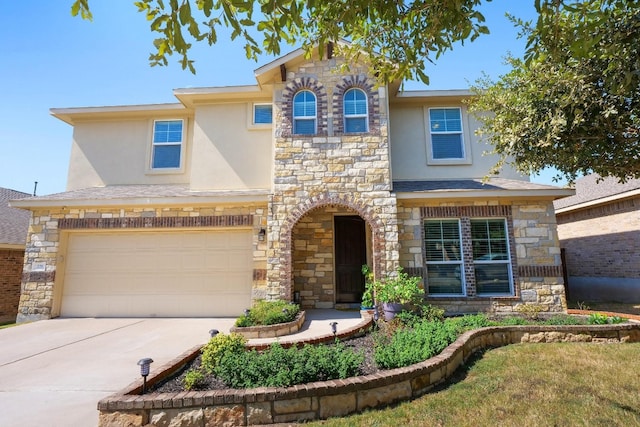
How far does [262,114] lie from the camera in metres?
10.7

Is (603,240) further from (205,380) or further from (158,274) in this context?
(158,274)

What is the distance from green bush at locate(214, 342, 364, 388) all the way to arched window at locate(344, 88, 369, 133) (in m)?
6.45

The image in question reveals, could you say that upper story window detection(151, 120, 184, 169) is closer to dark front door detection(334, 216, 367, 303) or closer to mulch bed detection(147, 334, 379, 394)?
dark front door detection(334, 216, 367, 303)

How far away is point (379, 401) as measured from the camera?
Answer: 13.3 feet

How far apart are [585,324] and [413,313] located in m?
3.31

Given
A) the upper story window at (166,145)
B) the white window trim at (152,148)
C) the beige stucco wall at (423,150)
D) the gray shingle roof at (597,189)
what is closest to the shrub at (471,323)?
the beige stucco wall at (423,150)

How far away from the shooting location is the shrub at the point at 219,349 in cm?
452

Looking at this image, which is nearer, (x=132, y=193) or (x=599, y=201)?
(x=132, y=193)

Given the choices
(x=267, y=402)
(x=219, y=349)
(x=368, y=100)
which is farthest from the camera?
(x=368, y=100)

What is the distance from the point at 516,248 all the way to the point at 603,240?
19.6ft

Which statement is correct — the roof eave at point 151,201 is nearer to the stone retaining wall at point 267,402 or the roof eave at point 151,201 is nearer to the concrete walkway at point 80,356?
the concrete walkway at point 80,356

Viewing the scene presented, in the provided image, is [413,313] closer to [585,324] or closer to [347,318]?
[347,318]

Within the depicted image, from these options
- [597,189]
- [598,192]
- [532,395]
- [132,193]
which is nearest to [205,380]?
[532,395]

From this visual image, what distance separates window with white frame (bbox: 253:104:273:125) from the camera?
1059 cm
